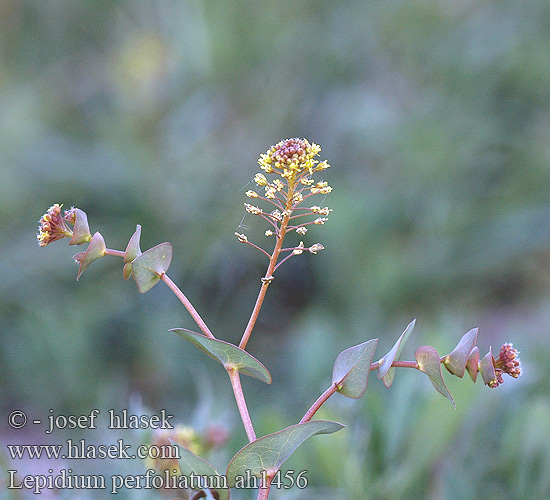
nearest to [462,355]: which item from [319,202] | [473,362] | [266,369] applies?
[473,362]

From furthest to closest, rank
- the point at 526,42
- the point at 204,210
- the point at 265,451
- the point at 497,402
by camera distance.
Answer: the point at 526,42 → the point at 204,210 → the point at 497,402 → the point at 265,451

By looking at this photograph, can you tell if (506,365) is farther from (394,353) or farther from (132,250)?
(132,250)

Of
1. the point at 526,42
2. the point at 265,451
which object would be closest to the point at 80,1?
the point at 526,42

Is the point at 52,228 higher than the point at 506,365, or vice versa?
the point at 52,228

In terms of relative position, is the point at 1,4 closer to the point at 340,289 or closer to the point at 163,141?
the point at 163,141

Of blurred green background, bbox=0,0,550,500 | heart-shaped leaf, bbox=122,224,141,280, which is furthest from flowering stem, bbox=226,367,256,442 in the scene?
blurred green background, bbox=0,0,550,500

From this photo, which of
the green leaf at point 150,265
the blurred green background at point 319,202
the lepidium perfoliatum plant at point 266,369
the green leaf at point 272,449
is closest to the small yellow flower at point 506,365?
the lepidium perfoliatum plant at point 266,369

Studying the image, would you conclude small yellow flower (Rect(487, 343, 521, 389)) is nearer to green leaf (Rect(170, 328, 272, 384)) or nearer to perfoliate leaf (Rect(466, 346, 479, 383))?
perfoliate leaf (Rect(466, 346, 479, 383))
